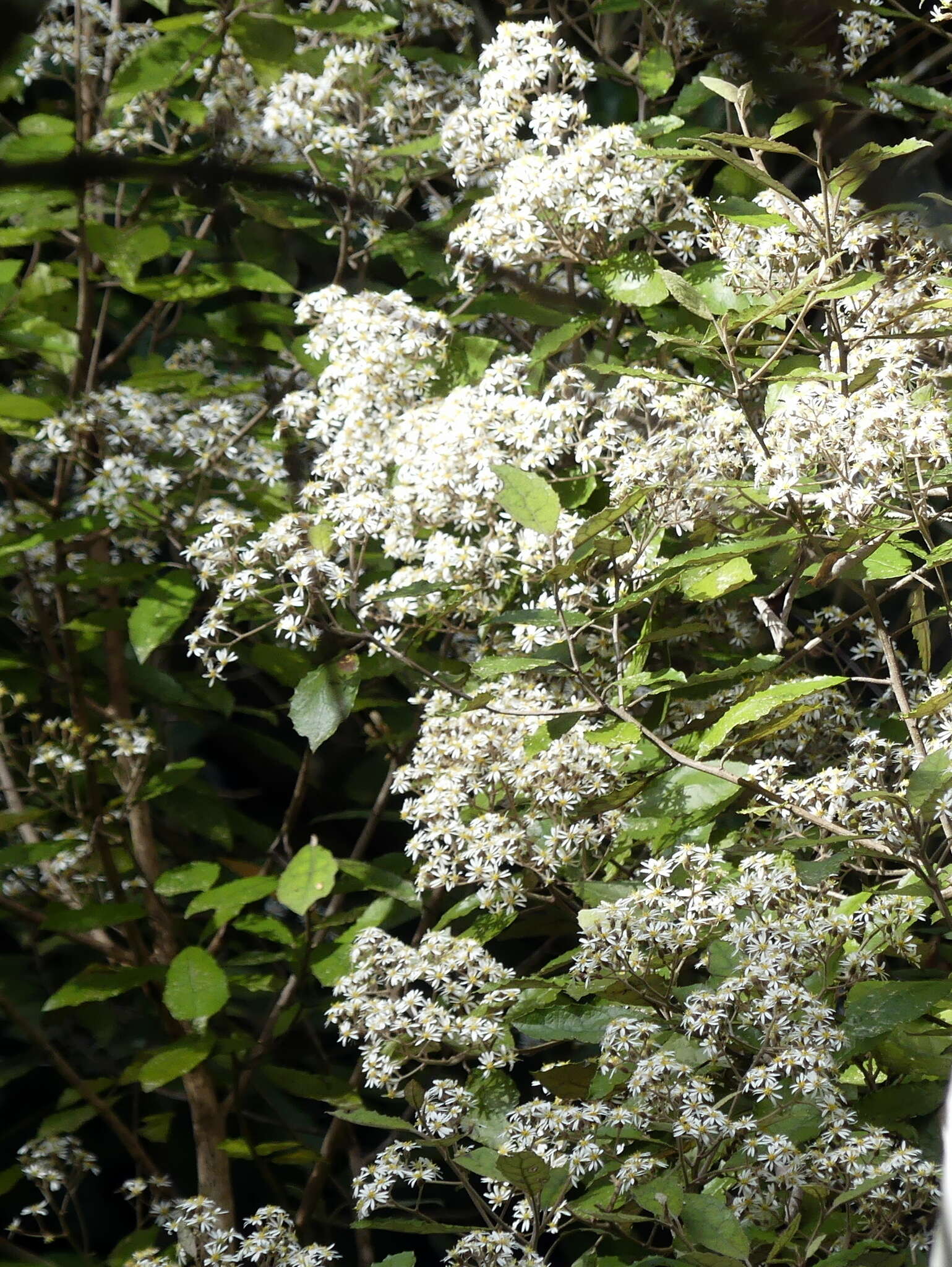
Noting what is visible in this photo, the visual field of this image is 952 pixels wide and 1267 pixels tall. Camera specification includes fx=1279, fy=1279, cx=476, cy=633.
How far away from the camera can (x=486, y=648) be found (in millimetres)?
1244

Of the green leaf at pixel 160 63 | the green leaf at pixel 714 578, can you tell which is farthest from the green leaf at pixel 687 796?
the green leaf at pixel 160 63

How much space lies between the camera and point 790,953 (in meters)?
0.85

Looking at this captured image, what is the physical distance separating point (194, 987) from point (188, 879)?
0.53 ft

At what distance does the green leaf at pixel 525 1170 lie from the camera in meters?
0.81

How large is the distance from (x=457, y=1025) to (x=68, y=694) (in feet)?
2.67

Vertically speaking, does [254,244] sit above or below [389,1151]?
above

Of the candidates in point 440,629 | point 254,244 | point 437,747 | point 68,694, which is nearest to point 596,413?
point 440,629

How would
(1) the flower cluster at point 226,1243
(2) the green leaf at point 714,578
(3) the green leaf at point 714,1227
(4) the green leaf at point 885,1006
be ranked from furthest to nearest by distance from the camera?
(2) the green leaf at point 714,578, (1) the flower cluster at point 226,1243, (4) the green leaf at point 885,1006, (3) the green leaf at point 714,1227

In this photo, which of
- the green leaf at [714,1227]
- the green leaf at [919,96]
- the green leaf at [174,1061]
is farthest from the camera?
the green leaf at [919,96]

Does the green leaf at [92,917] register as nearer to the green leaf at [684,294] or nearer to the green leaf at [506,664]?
the green leaf at [506,664]

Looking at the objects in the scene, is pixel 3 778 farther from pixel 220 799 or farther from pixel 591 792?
pixel 591 792

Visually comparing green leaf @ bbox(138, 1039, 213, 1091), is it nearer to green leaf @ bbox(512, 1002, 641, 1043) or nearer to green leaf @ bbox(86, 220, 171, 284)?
green leaf @ bbox(512, 1002, 641, 1043)

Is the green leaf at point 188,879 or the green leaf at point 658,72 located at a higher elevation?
the green leaf at point 658,72

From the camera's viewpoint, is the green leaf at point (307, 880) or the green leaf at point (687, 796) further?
the green leaf at point (307, 880)
